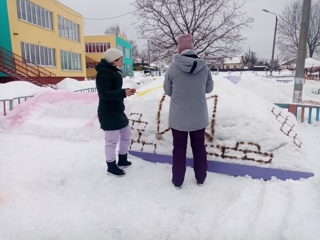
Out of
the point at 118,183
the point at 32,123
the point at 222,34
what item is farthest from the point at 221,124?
the point at 222,34

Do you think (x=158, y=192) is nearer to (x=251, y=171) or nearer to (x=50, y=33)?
(x=251, y=171)

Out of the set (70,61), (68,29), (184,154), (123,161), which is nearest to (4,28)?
(70,61)

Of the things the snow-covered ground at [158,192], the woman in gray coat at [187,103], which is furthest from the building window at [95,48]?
the woman in gray coat at [187,103]

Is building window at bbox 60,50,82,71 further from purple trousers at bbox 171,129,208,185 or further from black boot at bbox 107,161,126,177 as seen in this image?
purple trousers at bbox 171,129,208,185

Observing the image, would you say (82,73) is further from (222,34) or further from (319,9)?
(319,9)

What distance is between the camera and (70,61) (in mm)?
23141

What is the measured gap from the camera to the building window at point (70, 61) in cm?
2182

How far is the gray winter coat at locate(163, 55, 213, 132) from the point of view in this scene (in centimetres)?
277

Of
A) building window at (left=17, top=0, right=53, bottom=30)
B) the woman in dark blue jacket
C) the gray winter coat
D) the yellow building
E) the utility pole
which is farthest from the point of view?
building window at (left=17, top=0, right=53, bottom=30)

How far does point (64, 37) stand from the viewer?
2212cm

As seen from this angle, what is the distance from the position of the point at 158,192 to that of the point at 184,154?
54 cm

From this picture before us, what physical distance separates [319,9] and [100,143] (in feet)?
123

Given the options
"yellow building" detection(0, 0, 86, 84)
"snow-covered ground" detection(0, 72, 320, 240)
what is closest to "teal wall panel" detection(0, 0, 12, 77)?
"yellow building" detection(0, 0, 86, 84)

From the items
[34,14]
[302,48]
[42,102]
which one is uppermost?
[34,14]
